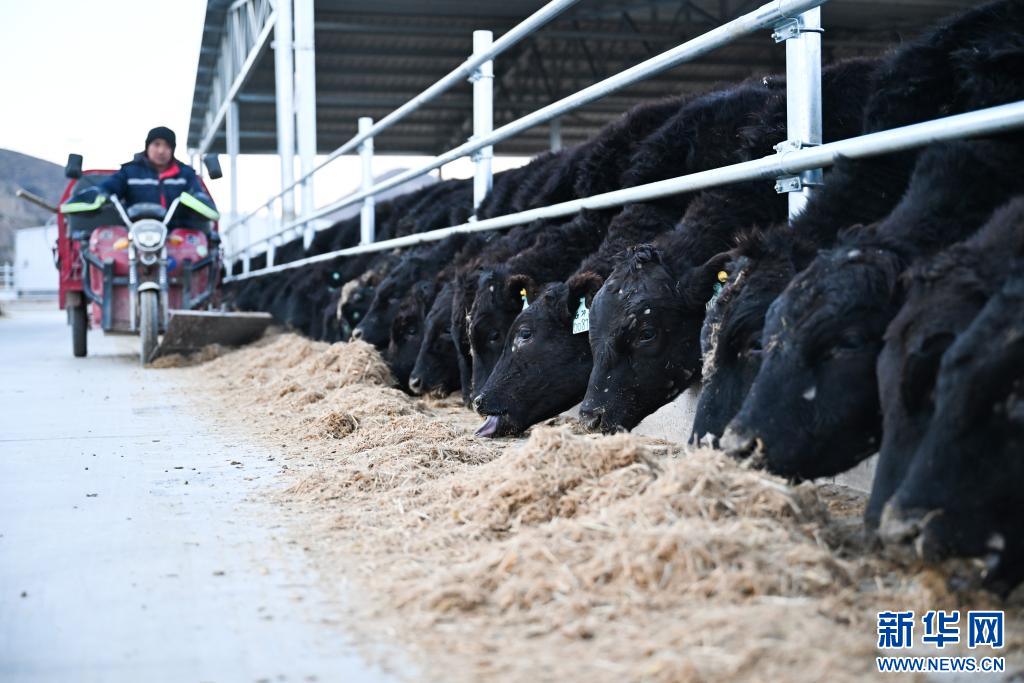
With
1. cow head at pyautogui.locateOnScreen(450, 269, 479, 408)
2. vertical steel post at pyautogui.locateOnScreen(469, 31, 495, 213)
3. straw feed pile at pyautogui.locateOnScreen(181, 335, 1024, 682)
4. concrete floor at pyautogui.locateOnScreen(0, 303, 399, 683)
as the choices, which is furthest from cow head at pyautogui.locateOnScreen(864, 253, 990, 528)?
vertical steel post at pyautogui.locateOnScreen(469, 31, 495, 213)

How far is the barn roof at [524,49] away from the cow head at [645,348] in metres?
9.73

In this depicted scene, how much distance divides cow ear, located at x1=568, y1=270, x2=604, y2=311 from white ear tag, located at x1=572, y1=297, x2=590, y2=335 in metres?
0.03

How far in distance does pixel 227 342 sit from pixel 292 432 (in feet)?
19.3

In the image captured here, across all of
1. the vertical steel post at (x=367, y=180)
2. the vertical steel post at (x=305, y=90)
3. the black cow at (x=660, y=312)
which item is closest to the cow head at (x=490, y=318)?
the black cow at (x=660, y=312)

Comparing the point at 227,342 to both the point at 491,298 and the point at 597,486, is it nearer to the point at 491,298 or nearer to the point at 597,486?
the point at 491,298

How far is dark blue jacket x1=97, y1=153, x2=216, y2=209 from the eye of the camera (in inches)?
481

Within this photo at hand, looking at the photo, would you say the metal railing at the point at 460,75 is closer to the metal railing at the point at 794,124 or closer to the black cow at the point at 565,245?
the metal railing at the point at 794,124

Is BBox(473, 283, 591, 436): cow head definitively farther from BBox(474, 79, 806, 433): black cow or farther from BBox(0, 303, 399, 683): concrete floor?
BBox(0, 303, 399, 683): concrete floor

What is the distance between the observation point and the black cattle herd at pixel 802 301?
2.43 meters

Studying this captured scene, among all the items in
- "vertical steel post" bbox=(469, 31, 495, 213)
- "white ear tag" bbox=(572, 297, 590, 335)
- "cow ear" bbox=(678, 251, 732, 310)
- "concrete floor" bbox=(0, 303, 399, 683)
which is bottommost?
"concrete floor" bbox=(0, 303, 399, 683)

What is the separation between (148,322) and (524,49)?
10091mm

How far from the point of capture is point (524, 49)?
19016mm

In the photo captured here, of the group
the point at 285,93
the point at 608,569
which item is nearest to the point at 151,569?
the point at 608,569

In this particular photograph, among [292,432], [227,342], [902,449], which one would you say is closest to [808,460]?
[902,449]
